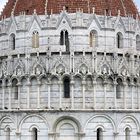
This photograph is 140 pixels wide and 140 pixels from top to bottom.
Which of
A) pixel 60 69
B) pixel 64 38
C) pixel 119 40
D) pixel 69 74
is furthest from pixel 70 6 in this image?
pixel 69 74

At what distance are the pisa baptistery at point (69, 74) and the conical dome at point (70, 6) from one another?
0.09 meters

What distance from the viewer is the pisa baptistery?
41.0 metres

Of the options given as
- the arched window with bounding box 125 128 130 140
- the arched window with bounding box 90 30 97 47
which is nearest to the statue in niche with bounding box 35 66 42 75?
the arched window with bounding box 90 30 97 47

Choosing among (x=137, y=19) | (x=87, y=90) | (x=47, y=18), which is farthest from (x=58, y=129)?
(x=137, y=19)

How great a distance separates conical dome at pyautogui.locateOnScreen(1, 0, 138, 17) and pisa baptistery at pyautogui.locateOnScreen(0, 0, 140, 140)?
0.09 metres

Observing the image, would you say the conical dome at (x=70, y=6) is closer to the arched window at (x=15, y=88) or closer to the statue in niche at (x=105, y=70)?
the statue in niche at (x=105, y=70)

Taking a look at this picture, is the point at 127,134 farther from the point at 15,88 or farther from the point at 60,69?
the point at 15,88

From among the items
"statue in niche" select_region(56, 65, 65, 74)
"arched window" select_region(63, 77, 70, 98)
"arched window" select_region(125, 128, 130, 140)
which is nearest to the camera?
"statue in niche" select_region(56, 65, 65, 74)

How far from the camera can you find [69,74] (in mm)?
40844

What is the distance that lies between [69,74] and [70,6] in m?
6.14

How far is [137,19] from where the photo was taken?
45281 mm

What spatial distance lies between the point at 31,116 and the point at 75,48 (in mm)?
6764

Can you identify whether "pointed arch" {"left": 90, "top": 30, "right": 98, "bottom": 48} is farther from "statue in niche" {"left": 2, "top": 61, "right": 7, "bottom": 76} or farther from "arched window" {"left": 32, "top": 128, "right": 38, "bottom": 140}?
"arched window" {"left": 32, "top": 128, "right": 38, "bottom": 140}

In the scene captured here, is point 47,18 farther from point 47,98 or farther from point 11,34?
point 47,98
